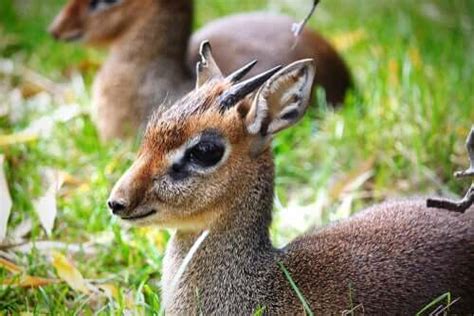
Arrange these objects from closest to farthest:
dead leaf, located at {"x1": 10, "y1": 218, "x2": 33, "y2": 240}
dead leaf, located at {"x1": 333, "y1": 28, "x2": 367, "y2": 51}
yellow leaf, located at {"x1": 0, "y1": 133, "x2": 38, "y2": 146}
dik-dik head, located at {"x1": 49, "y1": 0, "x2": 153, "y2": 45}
→ dead leaf, located at {"x1": 10, "y1": 218, "x2": 33, "y2": 240} → yellow leaf, located at {"x1": 0, "y1": 133, "x2": 38, "y2": 146} → dik-dik head, located at {"x1": 49, "y1": 0, "x2": 153, "y2": 45} → dead leaf, located at {"x1": 333, "y1": 28, "x2": 367, "y2": 51}

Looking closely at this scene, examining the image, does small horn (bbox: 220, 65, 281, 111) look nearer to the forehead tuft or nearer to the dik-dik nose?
the forehead tuft

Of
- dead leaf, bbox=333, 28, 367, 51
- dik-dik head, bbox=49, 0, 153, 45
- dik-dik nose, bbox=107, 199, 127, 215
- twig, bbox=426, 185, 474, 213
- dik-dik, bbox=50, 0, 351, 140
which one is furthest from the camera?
dead leaf, bbox=333, 28, 367, 51

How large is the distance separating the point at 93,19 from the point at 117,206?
2641 millimetres

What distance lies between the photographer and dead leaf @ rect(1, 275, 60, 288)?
346 cm

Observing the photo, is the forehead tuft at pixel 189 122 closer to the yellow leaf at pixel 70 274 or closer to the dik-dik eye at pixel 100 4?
the yellow leaf at pixel 70 274

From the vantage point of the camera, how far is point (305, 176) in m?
4.71

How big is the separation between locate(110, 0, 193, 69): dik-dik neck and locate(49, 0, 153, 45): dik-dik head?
0.06 m

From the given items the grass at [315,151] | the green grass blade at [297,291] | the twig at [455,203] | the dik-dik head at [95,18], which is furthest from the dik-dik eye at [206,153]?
the dik-dik head at [95,18]

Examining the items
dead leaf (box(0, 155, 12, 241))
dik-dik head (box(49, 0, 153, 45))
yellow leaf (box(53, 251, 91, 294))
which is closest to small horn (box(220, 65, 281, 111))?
yellow leaf (box(53, 251, 91, 294))

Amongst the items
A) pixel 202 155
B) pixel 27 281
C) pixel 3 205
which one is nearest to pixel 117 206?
pixel 202 155

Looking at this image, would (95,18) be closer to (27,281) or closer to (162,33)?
(162,33)

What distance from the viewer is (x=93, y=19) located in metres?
5.51

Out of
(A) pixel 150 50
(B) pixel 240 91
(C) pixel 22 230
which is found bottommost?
(A) pixel 150 50

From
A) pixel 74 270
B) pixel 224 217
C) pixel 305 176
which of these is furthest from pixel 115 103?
pixel 224 217
